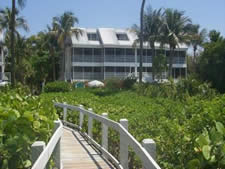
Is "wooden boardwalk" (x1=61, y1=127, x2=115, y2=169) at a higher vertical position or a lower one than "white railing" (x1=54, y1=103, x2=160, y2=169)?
lower

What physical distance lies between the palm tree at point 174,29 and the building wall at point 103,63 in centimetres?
569

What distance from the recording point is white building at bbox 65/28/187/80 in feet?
152

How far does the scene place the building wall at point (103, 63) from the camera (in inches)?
1828

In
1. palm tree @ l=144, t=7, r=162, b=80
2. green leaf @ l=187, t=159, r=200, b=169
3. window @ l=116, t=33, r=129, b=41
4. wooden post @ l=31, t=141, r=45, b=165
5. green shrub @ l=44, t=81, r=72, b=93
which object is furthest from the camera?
window @ l=116, t=33, r=129, b=41

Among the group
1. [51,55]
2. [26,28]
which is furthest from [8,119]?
[51,55]

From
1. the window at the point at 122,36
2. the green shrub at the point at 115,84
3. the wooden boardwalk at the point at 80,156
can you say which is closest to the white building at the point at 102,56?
the window at the point at 122,36

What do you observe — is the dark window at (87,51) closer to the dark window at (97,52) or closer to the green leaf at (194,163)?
the dark window at (97,52)

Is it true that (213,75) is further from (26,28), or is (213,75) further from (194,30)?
(26,28)

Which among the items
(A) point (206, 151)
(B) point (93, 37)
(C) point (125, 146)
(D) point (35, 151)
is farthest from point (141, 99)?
(B) point (93, 37)

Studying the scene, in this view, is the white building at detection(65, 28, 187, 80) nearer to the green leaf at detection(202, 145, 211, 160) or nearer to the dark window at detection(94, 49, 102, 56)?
the dark window at detection(94, 49, 102, 56)

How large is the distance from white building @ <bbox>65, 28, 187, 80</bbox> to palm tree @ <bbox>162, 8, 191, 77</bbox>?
2909mm

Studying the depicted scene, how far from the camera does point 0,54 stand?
4153cm

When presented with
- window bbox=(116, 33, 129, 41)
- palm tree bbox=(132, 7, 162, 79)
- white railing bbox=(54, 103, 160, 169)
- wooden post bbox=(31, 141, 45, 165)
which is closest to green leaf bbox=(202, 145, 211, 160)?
white railing bbox=(54, 103, 160, 169)

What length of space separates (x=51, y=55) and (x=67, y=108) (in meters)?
39.3
